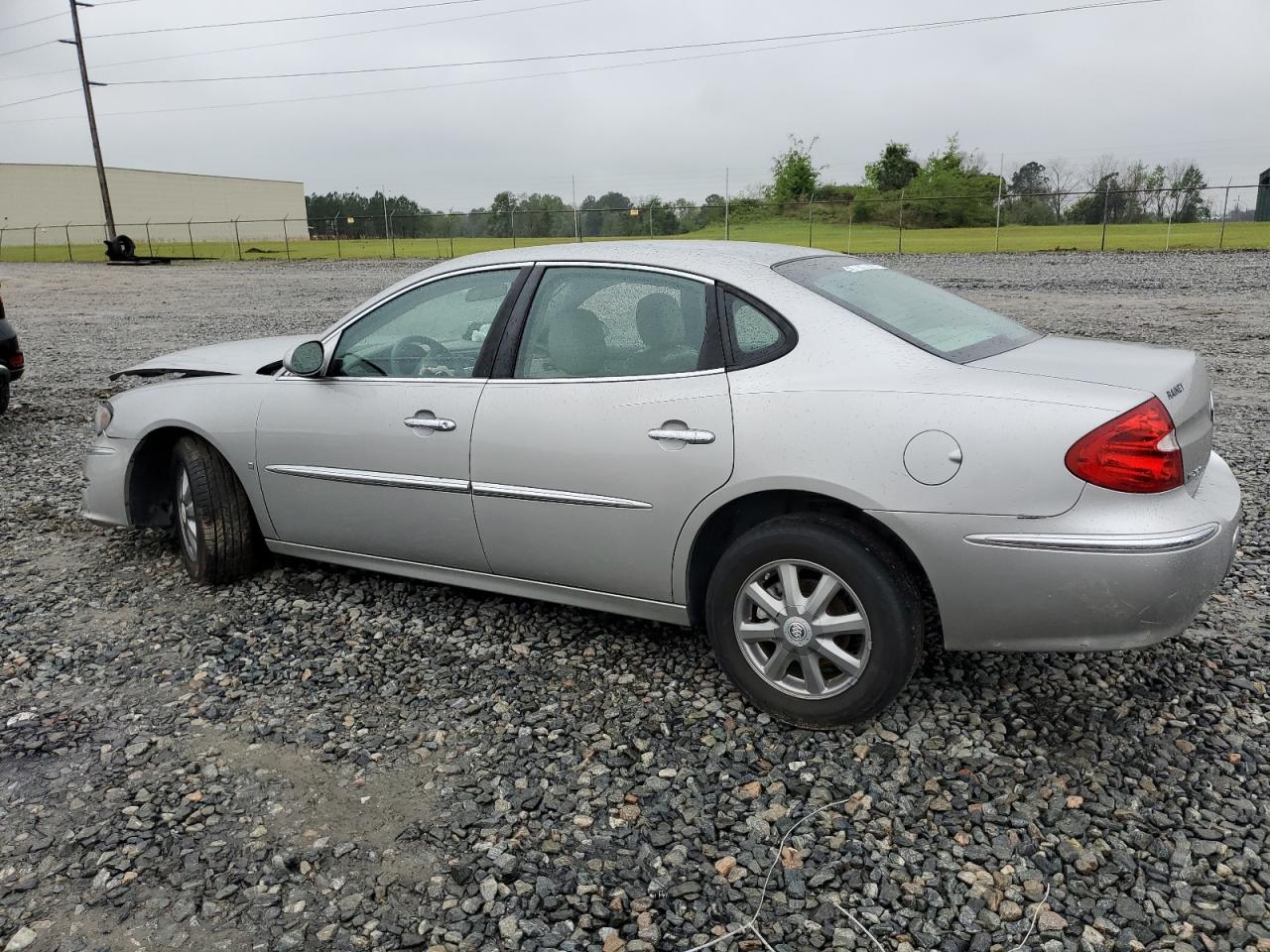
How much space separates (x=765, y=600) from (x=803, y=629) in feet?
0.50

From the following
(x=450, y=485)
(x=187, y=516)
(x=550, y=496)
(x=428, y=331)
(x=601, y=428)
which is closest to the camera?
(x=601, y=428)

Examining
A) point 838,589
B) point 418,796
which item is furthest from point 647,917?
point 838,589

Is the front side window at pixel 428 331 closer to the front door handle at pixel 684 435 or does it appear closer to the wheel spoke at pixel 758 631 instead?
the front door handle at pixel 684 435

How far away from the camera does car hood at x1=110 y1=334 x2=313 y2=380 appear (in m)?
4.67

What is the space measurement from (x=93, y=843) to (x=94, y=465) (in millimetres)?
2643

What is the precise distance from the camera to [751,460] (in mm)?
3146

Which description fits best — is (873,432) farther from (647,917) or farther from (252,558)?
(252,558)

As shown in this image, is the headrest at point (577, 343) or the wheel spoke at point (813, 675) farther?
the headrest at point (577, 343)

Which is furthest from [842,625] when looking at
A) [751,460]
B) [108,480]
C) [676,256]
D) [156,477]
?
[108,480]

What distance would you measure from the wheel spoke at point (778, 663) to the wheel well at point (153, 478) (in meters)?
2.99

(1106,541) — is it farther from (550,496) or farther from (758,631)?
(550,496)

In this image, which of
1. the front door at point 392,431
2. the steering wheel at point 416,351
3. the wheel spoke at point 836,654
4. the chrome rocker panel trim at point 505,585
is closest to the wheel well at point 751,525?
the chrome rocker panel trim at point 505,585

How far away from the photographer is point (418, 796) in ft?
9.82

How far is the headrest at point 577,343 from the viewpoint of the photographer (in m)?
3.61
